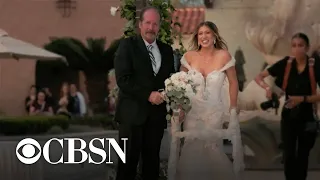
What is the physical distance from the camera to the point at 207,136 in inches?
214

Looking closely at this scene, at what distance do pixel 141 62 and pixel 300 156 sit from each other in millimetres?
1819

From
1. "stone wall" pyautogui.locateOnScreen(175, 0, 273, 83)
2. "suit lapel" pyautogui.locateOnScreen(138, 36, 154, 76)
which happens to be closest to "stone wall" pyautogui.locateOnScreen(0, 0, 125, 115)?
"stone wall" pyautogui.locateOnScreen(175, 0, 273, 83)

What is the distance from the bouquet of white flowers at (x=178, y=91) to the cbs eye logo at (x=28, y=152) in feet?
5.15

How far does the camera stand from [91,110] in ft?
49.3

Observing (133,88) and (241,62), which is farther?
(241,62)

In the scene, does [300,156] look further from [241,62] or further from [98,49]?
[98,49]

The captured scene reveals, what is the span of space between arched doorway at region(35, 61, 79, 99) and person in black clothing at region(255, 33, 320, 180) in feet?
29.2

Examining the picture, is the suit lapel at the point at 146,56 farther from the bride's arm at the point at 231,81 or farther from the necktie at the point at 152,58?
the bride's arm at the point at 231,81

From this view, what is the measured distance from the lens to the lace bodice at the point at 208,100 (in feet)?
17.5

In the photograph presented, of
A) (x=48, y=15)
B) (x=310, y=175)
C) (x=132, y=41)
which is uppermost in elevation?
(x=48, y=15)

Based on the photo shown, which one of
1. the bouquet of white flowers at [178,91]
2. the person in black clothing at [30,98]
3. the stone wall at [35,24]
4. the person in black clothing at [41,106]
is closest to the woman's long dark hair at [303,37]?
the bouquet of white flowers at [178,91]

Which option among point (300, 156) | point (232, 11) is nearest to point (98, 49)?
point (232, 11)

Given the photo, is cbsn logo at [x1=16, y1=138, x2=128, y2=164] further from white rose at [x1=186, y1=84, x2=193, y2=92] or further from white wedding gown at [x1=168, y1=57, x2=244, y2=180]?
white rose at [x1=186, y1=84, x2=193, y2=92]

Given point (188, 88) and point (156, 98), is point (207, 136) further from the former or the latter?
point (156, 98)
